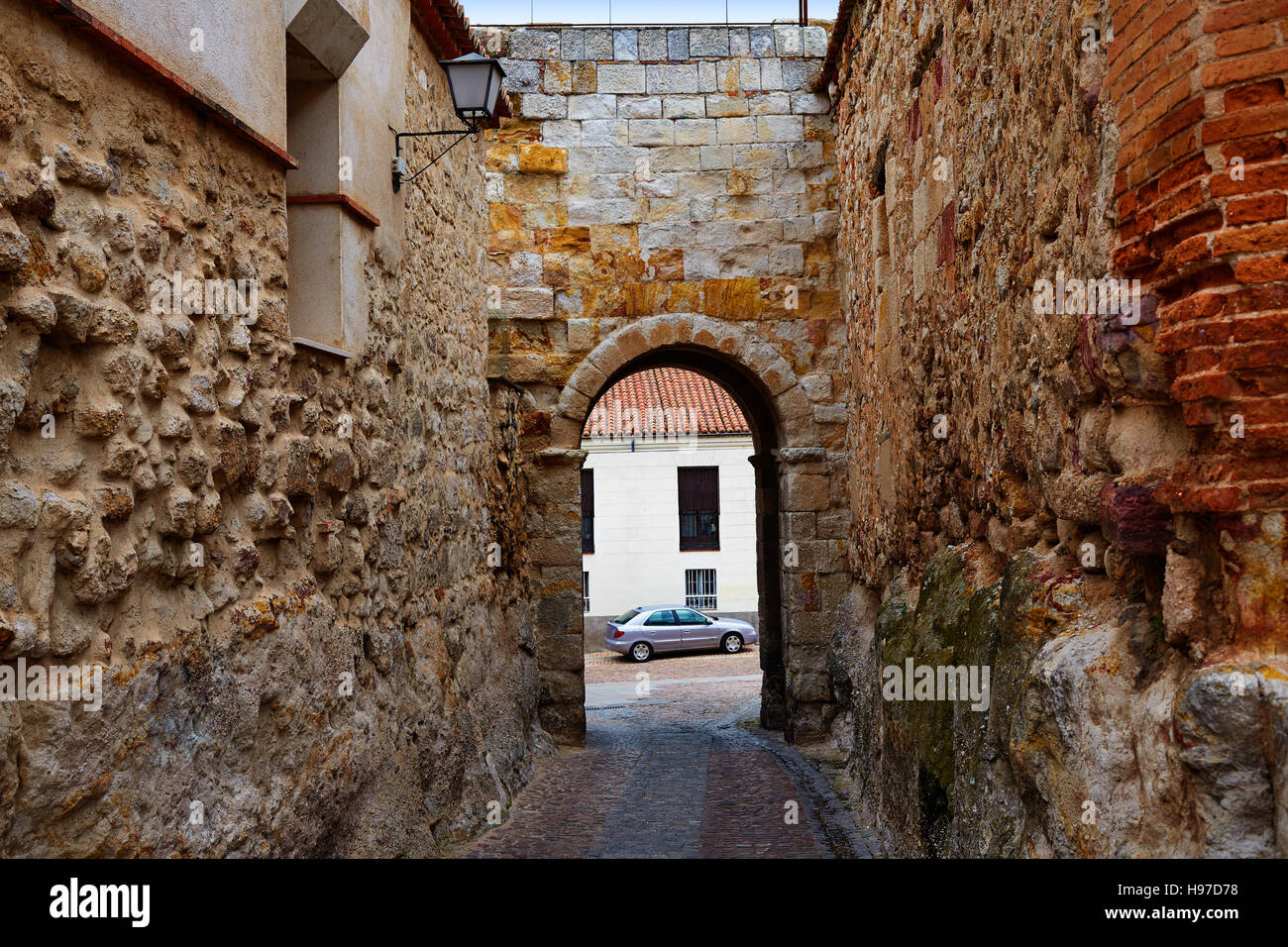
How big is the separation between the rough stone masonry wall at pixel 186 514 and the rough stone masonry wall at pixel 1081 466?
2176mm

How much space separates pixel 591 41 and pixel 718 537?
1244cm

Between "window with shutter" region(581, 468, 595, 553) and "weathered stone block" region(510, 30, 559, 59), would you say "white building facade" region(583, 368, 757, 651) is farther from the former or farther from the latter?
"weathered stone block" region(510, 30, 559, 59)

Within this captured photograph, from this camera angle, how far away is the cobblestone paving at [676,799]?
→ 5.57 m

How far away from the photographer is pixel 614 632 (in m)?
18.2

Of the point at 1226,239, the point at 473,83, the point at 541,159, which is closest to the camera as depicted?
the point at 1226,239

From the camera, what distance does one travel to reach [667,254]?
9078 mm

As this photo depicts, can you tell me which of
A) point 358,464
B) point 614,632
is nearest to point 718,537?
point 614,632

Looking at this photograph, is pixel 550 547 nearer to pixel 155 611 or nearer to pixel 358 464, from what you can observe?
pixel 358 464

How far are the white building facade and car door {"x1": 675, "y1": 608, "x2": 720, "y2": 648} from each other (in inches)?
74.2

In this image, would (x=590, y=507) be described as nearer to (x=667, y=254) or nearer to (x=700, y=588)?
(x=700, y=588)

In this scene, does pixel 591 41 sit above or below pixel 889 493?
above

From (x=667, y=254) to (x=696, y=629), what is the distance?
408 inches

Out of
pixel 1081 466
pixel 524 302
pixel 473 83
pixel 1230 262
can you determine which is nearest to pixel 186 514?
pixel 1081 466
